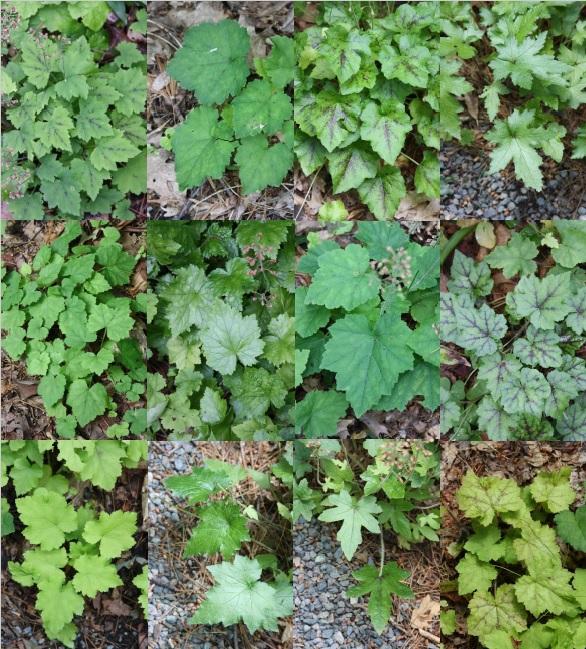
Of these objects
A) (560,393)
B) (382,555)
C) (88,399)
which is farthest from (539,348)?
(88,399)

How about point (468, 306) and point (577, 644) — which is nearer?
point (577, 644)

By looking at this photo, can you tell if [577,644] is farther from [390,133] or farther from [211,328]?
[390,133]

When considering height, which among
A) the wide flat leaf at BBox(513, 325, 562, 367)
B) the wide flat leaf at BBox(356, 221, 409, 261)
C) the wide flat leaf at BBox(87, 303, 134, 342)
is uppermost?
the wide flat leaf at BBox(356, 221, 409, 261)

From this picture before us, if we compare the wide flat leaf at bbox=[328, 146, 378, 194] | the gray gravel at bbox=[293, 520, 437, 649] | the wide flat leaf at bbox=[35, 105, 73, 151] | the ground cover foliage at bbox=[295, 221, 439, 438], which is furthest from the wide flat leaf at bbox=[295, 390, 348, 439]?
the wide flat leaf at bbox=[35, 105, 73, 151]

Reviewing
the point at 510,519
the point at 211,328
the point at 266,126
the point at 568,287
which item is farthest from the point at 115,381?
the point at 568,287

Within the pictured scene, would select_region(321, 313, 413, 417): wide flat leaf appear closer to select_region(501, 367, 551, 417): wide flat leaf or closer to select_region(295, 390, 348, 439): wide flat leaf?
select_region(295, 390, 348, 439): wide flat leaf

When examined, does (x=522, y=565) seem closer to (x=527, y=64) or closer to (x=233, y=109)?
(x=527, y=64)
